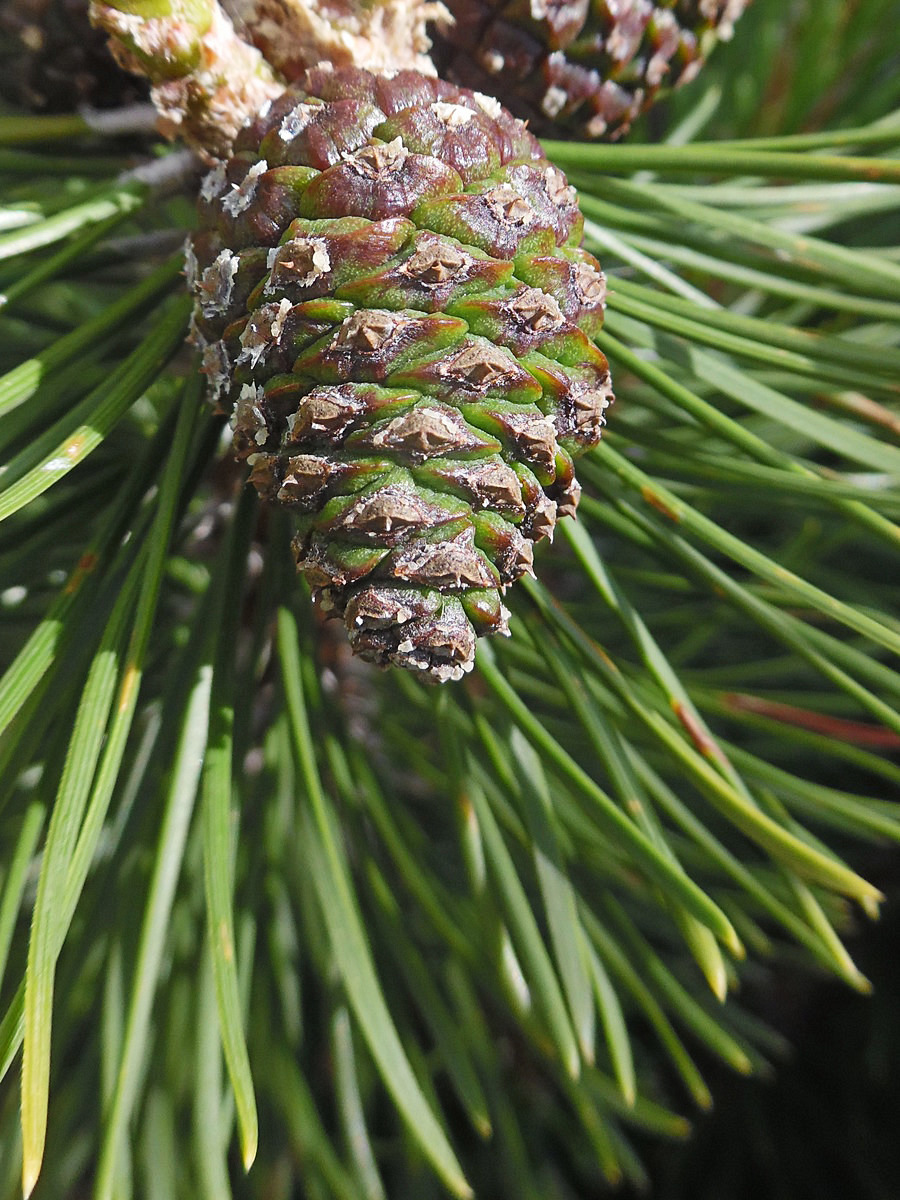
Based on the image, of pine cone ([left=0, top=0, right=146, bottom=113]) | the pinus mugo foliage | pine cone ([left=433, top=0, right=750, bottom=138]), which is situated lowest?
the pinus mugo foliage

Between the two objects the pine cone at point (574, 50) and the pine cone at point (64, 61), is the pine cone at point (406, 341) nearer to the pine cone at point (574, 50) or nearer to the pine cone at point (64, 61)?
the pine cone at point (574, 50)

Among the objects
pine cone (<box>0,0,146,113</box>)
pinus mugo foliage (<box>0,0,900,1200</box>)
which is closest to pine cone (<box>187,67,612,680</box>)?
pinus mugo foliage (<box>0,0,900,1200</box>)

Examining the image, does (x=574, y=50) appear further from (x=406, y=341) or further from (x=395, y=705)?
(x=395, y=705)

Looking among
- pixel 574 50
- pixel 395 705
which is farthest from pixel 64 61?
pixel 395 705

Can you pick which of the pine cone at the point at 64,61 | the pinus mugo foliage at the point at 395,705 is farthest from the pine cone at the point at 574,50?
the pine cone at the point at 64,61

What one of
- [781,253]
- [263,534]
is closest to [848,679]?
[781,253]

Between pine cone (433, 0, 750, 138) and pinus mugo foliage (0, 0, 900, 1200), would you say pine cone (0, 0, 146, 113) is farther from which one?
pine cone (433, 0, 750, 138)

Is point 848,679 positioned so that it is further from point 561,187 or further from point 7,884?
point 7,884
